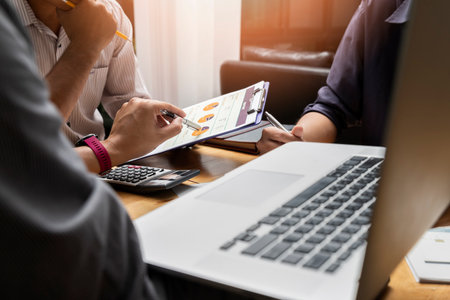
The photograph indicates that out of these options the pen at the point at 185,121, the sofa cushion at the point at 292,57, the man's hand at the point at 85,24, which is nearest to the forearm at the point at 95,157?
the pen at the point at 185,121

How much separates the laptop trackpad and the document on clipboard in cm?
22

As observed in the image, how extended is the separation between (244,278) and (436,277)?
239 millimetres

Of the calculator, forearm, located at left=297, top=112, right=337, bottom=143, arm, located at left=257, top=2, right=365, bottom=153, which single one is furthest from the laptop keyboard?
arm, located at left=257, top=2, right=365, bottom=153

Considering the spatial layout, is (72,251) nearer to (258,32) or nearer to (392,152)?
(392,152)

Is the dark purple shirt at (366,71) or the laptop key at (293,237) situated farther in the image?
the dark purple shirt at (366,71)

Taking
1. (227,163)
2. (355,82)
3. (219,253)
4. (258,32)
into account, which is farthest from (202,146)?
(258,32)

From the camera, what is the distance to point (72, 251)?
0.30 m

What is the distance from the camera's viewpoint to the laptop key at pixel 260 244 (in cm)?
42

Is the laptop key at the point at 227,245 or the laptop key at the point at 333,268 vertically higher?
the laptop key at the point at 333,268

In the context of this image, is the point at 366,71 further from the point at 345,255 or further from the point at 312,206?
the point at 345,255

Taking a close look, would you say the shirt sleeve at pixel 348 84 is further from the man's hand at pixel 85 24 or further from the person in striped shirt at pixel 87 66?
the man's hand at pixel 85 24

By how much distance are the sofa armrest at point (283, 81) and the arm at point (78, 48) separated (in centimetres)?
131

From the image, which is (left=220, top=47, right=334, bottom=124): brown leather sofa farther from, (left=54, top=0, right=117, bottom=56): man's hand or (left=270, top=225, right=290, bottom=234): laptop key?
(left=270, top=225, right=290, bottom=234): laptop key

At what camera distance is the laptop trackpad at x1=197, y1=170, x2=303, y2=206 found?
0.58m
